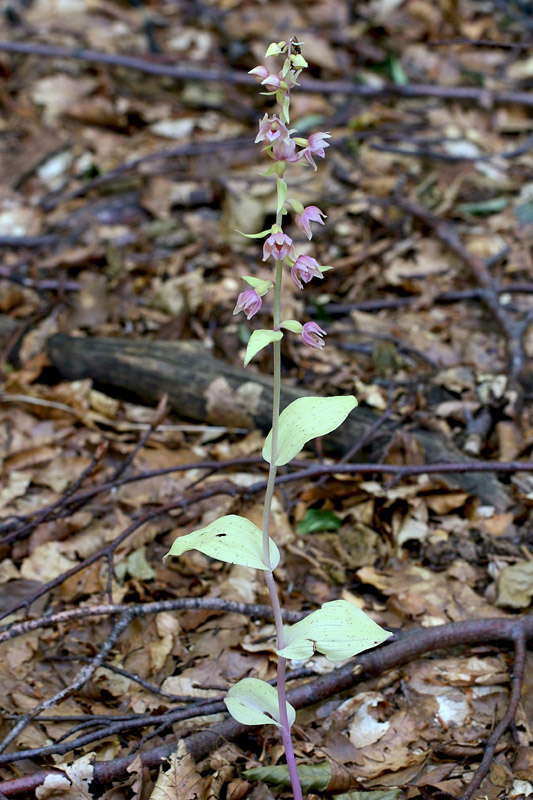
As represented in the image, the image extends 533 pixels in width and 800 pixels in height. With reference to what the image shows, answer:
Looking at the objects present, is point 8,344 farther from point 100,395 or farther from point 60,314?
point 100,395

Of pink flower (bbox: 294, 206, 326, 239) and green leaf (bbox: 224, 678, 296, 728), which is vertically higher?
pink flower (bbox: 294, 206, 326, 239)

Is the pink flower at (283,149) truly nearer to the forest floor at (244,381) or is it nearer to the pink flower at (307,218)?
the pink flower at (307,218)

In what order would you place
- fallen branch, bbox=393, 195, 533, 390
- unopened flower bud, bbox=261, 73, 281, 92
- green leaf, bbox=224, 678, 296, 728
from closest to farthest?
unopened flower bud, bbox=261, 73, 281, 92
green leaf, bbox=224, 678, 296, 728
fallen branch, bbox=393, 195, 533, 390

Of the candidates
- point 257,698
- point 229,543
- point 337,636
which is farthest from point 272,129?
point 257,698

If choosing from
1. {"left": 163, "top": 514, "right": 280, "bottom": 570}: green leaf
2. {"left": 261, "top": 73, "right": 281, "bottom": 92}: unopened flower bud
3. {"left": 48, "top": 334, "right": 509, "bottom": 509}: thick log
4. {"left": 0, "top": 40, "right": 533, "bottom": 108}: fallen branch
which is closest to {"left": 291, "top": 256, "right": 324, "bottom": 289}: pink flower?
{"left": 261, "top": 73, "right": 281, "bottom": 92}: unopened flower bud

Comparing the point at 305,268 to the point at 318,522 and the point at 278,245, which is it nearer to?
the point at 278,245

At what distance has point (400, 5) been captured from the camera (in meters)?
6.45

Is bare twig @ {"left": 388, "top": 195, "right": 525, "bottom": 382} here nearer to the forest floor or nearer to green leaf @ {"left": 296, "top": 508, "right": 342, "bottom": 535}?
the forest floor

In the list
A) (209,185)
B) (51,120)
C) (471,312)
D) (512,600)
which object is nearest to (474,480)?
(512,600)

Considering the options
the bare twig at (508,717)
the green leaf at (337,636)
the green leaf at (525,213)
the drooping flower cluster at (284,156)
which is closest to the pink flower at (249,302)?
the drooping flower cluster at (284,156)

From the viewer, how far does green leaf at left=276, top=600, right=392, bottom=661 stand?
177 centimetres

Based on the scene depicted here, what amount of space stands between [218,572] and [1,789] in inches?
45.3

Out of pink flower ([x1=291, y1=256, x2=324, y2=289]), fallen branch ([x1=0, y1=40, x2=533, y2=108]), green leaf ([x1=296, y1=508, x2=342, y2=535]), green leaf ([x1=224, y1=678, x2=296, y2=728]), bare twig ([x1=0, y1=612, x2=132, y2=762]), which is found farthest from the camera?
fallen branch ([x1=0, y1=40, x2=533, y2=108])

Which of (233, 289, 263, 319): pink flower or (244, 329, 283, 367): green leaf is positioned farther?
(233, 289, 263, 319): pink flower
